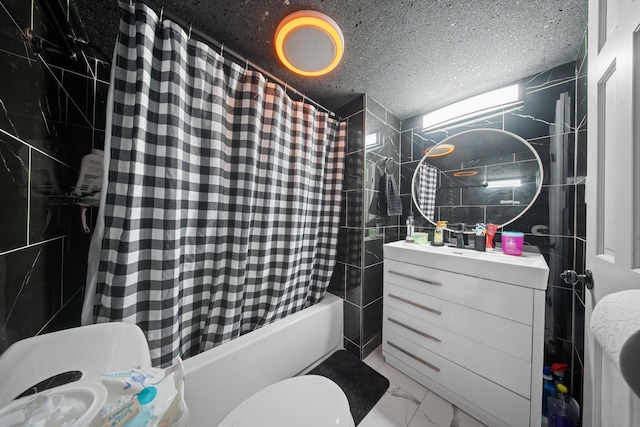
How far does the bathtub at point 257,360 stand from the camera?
33.2 inches

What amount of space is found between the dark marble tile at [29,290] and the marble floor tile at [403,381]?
1657 millimetres

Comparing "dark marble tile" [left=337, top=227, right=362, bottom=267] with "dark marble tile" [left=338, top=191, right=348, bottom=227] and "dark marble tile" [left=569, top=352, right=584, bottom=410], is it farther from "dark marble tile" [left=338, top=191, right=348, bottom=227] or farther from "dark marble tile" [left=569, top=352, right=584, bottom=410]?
"dark marble tile" [left=569, top=352, right=584, bottom=410]

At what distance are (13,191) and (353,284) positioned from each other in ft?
5.13

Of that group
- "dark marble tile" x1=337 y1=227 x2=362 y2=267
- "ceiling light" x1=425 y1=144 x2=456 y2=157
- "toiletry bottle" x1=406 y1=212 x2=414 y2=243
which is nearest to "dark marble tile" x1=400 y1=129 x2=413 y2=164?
"ceiling light" x1=425 y1=144 x2=456 y2=157

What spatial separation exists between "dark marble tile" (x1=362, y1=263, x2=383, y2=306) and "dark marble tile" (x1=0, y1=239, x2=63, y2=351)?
1.46 m

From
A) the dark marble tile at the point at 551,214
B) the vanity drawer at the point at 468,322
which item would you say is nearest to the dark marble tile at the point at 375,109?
the dark marble tile at the point at 551,214

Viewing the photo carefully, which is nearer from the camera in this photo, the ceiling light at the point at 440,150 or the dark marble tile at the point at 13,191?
the dark marble tile at the point at 13,191

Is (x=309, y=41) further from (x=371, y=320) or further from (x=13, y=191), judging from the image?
(x=371, y=320)

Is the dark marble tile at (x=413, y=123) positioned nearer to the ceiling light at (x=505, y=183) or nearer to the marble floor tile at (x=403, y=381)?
the ceiling light at (x=505, y=183)

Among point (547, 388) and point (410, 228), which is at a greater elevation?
point (410, 228)

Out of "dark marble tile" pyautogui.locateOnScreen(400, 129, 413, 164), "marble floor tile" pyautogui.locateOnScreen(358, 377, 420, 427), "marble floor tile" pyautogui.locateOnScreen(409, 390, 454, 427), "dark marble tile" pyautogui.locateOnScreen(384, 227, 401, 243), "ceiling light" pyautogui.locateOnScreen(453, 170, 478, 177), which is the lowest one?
"marble floor tile" pyautogui.locateOnScreen(358, 377, 420, 427)

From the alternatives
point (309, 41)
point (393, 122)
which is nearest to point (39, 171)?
point (309, 41)

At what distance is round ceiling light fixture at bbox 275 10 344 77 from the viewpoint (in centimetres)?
85

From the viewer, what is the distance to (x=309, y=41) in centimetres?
93
